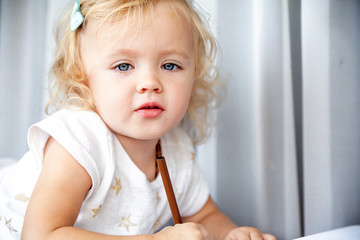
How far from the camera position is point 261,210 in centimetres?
93

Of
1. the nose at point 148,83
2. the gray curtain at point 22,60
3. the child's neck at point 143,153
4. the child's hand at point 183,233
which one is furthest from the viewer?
the gray curtain at point 22,60

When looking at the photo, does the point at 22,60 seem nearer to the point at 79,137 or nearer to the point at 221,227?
the point at 79,137

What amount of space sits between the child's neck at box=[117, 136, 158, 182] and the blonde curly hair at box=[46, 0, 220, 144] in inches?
4.6

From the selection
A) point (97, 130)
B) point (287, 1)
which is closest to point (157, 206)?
point (97, 130)

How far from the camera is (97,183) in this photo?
71 centimetres

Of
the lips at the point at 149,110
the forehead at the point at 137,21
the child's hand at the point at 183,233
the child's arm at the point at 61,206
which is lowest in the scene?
the child's hand at the point at 183,233

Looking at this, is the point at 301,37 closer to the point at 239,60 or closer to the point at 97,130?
the point at 239,60

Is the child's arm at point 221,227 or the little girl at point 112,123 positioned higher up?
the little girl at point 112,123

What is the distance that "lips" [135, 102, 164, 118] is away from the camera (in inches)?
28.3

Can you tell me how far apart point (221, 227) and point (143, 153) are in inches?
10.5

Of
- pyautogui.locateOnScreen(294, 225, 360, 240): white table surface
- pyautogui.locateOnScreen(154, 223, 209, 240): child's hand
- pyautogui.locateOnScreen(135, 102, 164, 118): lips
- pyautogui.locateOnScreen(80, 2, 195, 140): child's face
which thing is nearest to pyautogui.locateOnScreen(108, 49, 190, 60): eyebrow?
pyautogui.locateOnScreen(80, 2, 195, 140): child's face

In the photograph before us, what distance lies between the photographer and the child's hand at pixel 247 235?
2.37ft

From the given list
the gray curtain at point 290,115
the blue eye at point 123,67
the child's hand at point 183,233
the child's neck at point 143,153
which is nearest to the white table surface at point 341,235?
the gray curtain at point 290,115

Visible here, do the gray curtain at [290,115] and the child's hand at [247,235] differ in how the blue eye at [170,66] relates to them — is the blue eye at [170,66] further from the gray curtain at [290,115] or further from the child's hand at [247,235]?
the child's hand at [247,235]
